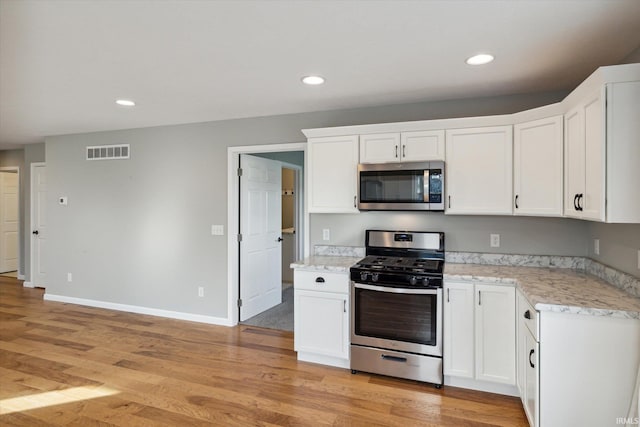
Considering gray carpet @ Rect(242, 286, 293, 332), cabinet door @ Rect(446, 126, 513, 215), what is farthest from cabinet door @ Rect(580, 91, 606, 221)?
gray carpet @ Rect(242, 286, 293, 332)

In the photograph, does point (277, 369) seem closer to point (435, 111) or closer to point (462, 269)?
point (462, 269)

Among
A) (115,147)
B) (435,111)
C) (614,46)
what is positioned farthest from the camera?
(115,147)

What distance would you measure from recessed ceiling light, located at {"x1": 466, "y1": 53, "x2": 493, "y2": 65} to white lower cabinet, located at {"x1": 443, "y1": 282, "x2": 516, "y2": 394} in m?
1.61

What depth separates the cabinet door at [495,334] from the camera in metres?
2.62

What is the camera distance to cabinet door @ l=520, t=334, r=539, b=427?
2055 millimetres

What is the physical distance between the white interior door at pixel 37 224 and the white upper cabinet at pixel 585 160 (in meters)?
7.40

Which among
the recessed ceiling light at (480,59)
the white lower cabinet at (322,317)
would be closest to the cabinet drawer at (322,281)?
the white lower cabinet at (322,317)

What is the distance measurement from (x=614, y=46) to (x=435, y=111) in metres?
1.37

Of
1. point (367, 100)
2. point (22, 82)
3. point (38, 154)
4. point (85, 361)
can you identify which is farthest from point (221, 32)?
point (38, 154)

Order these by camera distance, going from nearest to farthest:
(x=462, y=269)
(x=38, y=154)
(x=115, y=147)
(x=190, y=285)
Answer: (x=462, y=269)
(x=190, y=285)
(x=115, y=147)
(x=38, y=154)

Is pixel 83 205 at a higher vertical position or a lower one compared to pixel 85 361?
higher

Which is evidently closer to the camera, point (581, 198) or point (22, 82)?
point (581, 198)

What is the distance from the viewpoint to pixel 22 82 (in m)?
2.98

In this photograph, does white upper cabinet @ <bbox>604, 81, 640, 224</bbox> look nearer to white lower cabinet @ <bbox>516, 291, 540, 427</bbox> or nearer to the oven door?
white lower cabinet @ <bbox>516, 291, 540, 427</bbox>
